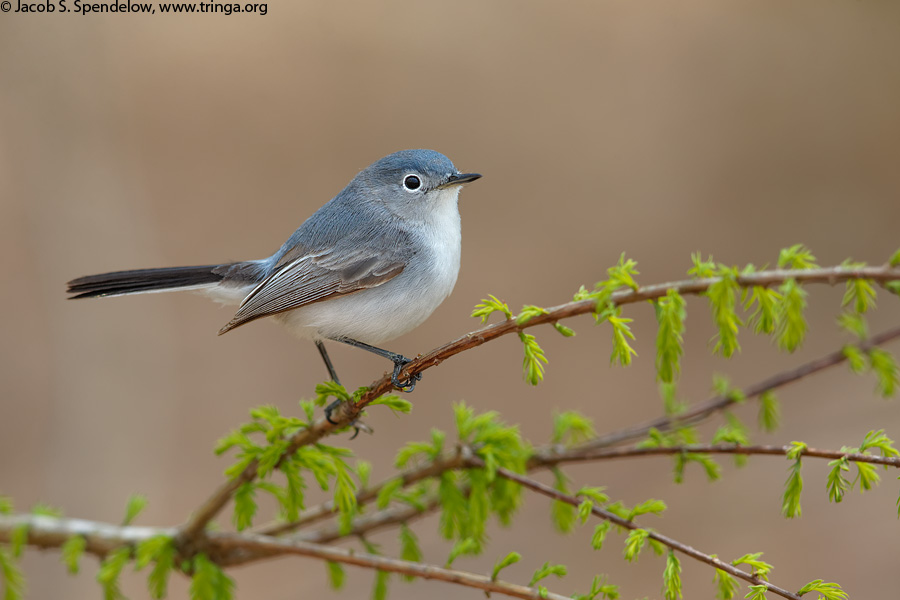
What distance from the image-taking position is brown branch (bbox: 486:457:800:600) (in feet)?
3.92

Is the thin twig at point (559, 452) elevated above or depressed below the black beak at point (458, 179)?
below

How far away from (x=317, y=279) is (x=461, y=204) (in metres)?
2.39

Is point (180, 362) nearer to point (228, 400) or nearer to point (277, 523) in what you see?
point (228, 400)

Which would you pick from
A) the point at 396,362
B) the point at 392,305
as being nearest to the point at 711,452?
the point at 396,362

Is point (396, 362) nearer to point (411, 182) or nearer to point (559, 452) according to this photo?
point (559, 452)

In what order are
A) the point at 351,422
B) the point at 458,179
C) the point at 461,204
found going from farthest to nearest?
the point at 461,204, the point at 458,179, the point at 351,422

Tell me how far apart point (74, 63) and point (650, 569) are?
13.2 ft

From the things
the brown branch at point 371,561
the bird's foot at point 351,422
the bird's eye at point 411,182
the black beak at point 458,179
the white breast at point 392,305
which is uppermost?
the bird's eye at point 411,182

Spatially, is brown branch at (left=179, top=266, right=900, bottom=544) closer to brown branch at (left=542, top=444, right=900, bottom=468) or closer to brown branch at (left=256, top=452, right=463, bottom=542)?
brown branch at (left=256, top=452, right=463, bottom=542)

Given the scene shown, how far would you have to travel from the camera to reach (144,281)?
219cm

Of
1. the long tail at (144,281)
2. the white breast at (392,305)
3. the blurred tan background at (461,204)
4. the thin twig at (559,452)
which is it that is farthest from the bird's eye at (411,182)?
the blurred tan background at (461,204)

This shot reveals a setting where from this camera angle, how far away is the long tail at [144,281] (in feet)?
6.70

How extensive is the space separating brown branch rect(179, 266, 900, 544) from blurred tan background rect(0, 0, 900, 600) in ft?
6.73

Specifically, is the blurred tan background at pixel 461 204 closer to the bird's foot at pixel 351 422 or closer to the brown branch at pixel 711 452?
the bird's foot at pixel 351 422
